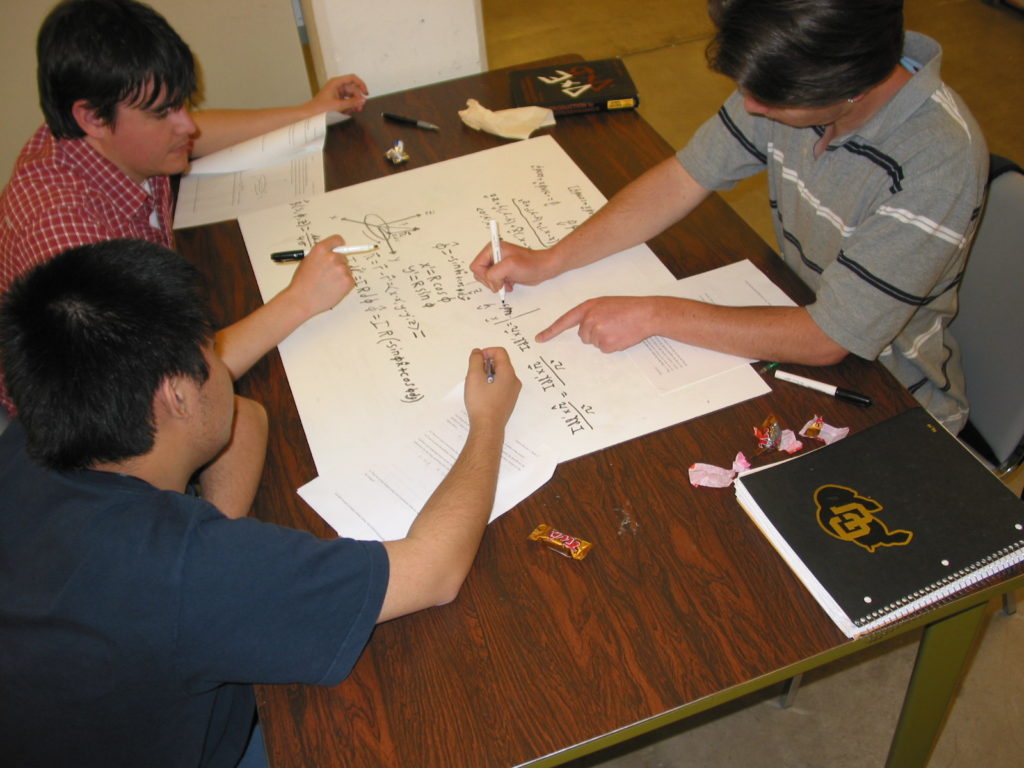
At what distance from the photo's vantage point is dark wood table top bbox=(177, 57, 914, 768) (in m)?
0.82

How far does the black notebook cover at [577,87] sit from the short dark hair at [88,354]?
3.63 feet

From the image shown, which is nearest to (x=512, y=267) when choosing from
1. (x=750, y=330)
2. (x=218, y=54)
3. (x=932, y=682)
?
(x=750, y=330)

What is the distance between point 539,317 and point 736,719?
963 millimetres

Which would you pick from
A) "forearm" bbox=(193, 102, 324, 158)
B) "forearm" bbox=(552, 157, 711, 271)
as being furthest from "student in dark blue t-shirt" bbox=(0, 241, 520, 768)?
"forearm" bbox=(193, 102, 324, 158)

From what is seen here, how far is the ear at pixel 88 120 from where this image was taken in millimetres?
1387

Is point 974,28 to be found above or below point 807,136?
below

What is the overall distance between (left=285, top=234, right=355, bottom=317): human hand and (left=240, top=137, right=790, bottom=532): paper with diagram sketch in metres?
0.03

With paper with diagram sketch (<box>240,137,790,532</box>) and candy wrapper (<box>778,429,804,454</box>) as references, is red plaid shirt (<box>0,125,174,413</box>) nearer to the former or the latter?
paper with diagram sketch (<box>240,137,790,532</box>)

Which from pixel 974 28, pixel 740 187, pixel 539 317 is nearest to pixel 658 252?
pixel 539 317

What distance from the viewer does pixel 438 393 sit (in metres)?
1.17

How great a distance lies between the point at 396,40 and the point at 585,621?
59.6 inches

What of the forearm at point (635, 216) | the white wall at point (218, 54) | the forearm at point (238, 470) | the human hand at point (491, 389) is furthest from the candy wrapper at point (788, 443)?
the white wall at point (218, 54)

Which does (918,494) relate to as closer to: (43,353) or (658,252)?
(658,252)

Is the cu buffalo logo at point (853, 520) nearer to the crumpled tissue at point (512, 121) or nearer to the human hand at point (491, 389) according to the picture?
the human hand at point (491, 389)
